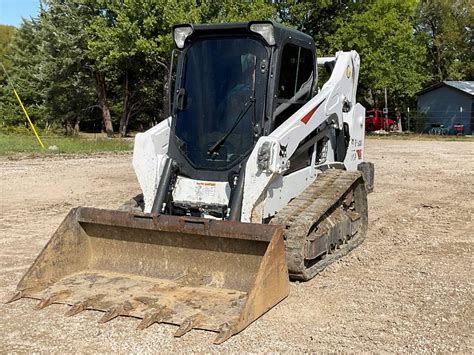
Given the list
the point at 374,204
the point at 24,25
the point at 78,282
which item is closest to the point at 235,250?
the point at 78,282

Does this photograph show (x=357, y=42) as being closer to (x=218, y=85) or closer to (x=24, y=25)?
(x=24, y=25)

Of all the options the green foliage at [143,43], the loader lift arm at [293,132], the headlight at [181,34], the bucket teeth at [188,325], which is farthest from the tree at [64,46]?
the bucket teeth at [188,325]

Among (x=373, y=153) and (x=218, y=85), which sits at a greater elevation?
(x=218, y=85)

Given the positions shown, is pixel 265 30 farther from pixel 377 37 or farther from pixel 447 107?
pixel 447 107

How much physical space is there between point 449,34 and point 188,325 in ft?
162

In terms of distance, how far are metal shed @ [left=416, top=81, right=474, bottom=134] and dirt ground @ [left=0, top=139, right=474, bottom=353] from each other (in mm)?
30135

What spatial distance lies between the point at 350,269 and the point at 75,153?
15.6m

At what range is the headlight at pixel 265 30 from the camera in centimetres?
559

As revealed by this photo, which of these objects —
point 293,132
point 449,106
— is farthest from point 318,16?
point 293,132

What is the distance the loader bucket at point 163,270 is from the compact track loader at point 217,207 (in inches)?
0.4

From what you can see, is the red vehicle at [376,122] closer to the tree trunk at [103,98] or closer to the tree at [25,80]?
the tree trunk at [103,98]

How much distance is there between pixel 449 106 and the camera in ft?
129

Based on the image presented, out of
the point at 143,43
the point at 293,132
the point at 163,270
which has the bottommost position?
the point at 163,270

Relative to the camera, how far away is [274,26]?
560cm
